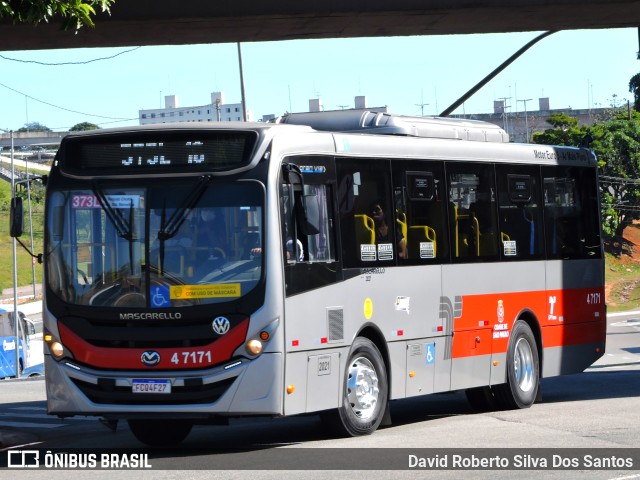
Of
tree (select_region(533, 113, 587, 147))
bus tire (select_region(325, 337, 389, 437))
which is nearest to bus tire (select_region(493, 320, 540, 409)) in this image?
bus tire (select_region(325, 337, 389, 437))

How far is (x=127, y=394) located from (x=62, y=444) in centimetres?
309

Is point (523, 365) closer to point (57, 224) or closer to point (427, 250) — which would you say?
point (427, 250)

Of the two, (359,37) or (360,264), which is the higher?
(359,37)

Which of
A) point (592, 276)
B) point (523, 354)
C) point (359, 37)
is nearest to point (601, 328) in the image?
point (592, 276)

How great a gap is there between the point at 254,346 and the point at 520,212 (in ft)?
20.9

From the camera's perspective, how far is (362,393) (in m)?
13.7

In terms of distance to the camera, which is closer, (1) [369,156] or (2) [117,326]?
(2) [117,326]

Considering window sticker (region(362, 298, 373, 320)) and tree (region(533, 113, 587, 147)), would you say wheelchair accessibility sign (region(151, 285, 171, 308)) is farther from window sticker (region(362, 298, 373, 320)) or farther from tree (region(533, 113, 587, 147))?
tree (region(533, 113, 587, 147))

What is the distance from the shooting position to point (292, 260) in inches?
498

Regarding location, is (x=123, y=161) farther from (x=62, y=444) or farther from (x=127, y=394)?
(x=62, y=444)

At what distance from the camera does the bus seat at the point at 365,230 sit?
1401 centimetres

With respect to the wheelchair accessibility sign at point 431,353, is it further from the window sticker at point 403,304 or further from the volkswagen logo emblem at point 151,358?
the volkswagen logo emblem at point 151,358

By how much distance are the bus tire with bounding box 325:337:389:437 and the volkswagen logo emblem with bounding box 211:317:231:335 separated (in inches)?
67.6

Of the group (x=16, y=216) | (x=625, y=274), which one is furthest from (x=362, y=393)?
(x=625, y=274)
